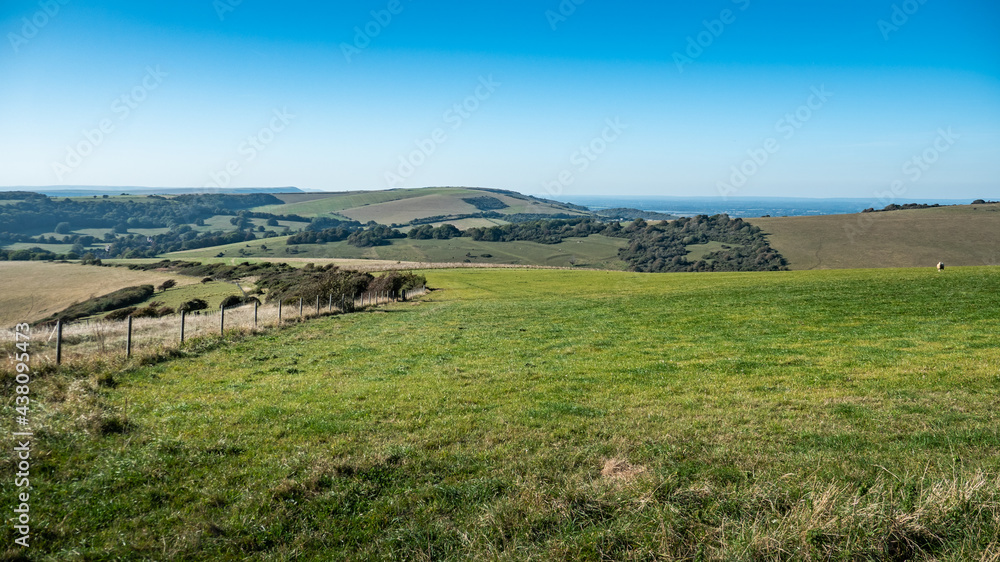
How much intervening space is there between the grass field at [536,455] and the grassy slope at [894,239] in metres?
79.0

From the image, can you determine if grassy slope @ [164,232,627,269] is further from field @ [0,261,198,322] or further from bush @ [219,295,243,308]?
bush @ [219,295,243,308]

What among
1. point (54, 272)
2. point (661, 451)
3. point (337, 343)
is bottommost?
point (54, 272)

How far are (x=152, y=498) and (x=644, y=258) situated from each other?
371 ft

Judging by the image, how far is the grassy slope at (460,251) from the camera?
118m

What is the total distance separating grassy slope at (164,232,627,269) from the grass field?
323 feet

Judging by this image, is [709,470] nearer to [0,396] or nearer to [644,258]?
[0,396]

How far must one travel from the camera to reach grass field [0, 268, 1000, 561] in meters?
5.22

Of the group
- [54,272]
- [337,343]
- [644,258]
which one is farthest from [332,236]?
[337,343]

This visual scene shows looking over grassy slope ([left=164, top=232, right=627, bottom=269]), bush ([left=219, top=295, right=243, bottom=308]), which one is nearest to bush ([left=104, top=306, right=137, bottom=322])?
bush ([left=219, top=295, right=243, bottom=308])

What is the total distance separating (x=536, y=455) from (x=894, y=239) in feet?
349

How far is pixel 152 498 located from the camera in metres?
6.43

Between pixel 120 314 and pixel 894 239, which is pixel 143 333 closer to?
pixel 120 314

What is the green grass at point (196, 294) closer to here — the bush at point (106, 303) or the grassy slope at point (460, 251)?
the bush at point (106, 303)

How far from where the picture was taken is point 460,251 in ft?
416
